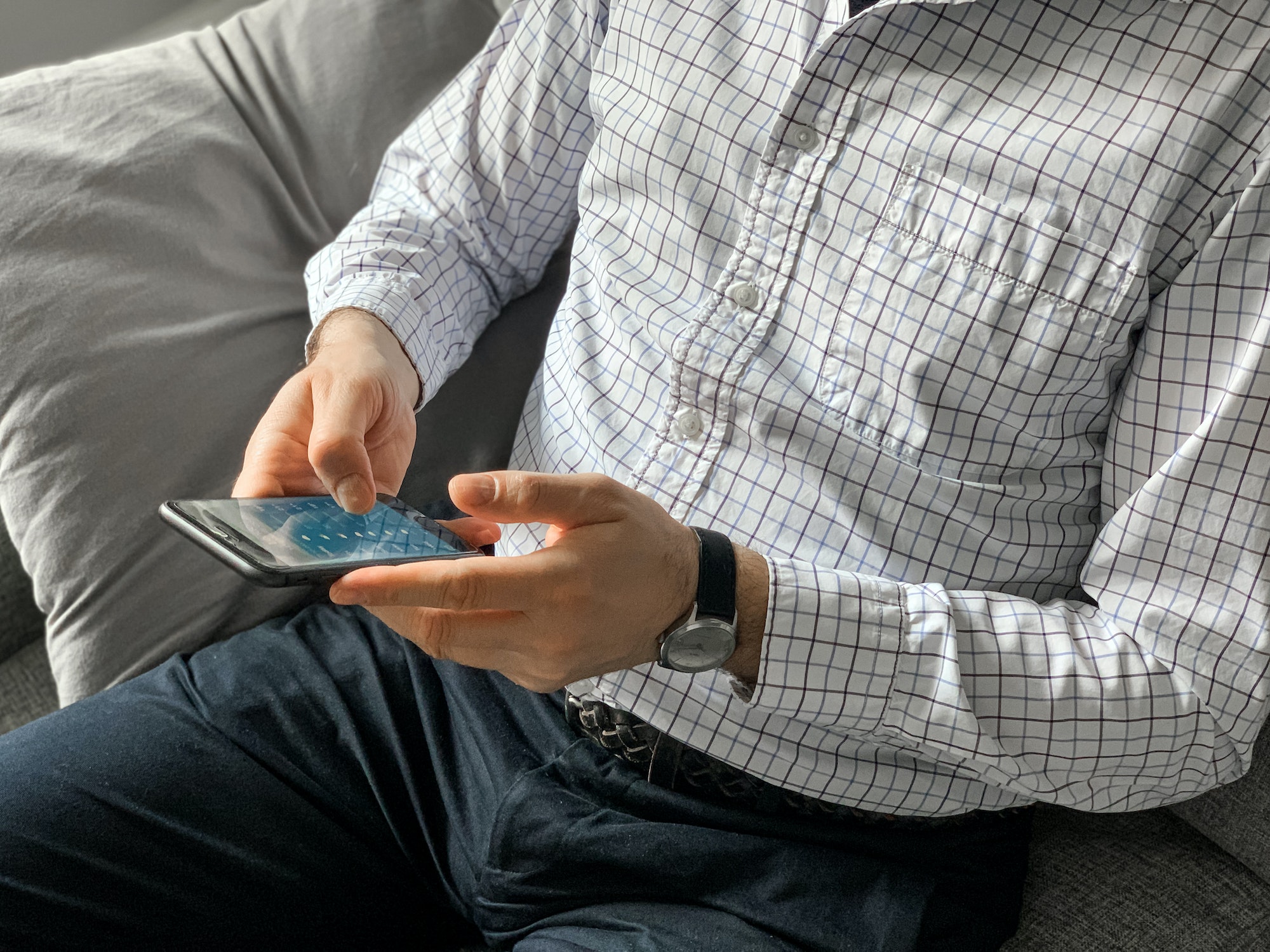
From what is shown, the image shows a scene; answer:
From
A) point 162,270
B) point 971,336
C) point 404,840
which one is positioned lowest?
point 404,840

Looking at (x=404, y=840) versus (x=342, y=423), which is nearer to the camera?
(x=342, y=423)

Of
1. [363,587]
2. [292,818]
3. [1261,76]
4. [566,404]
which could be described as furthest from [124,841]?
→ [1261,76]

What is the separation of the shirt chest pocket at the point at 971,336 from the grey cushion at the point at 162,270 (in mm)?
472

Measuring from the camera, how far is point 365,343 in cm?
86

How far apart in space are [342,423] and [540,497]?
8.1 inches

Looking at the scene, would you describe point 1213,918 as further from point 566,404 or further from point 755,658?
point 566,404

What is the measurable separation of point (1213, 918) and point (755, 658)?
0.45 metres

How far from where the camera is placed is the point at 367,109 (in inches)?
44.0

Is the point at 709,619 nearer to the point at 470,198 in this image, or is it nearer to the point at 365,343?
the point at 365,343

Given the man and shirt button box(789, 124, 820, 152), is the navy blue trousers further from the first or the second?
shirt button box(789, 124, 820, 152)

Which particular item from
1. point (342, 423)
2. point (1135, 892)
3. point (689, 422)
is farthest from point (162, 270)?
point (1135, 892)

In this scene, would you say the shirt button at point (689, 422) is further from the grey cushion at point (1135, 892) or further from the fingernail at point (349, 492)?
the grey cushion at point (1135, 892)

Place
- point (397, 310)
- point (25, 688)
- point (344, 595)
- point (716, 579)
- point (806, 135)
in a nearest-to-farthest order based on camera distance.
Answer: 1. point (344, 595)
2. point (716, 579)
3. point (806, 135)
4. point (397, 310)
5. point (25, 688)

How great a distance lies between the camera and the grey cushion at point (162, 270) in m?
0.95
